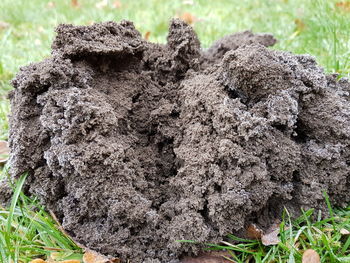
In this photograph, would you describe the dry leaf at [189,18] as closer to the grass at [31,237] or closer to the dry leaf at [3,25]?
the dry leaf at [3,25]

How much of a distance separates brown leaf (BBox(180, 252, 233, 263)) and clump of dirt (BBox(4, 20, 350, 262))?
0.04 m

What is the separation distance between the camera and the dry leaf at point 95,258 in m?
1.64

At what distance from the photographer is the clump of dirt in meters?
1.73

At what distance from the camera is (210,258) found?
5.63 feet

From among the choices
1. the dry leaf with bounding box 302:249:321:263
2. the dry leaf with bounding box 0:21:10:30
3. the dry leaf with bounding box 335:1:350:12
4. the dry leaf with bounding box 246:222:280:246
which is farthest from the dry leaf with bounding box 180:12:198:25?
the dry leaf with bounding box 302:249:321:263

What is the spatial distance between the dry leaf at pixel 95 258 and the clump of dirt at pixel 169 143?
0.04 metres

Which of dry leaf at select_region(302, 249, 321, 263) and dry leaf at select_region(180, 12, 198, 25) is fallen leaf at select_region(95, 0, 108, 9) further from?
dry leaf at select_region(302, 249, 321, 263)

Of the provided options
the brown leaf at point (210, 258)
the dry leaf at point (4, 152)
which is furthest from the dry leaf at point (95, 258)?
the dry leaf at point (4, 152)

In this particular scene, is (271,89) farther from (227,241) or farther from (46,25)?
(46,25)

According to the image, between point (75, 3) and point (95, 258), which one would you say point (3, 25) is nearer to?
point (75, 3)

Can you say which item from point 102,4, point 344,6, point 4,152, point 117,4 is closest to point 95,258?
point 4,152

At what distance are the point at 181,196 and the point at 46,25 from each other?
4775 mm

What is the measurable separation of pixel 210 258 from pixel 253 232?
0.81ft

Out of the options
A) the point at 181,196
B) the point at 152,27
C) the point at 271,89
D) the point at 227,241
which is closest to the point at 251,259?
the point at 227,241
